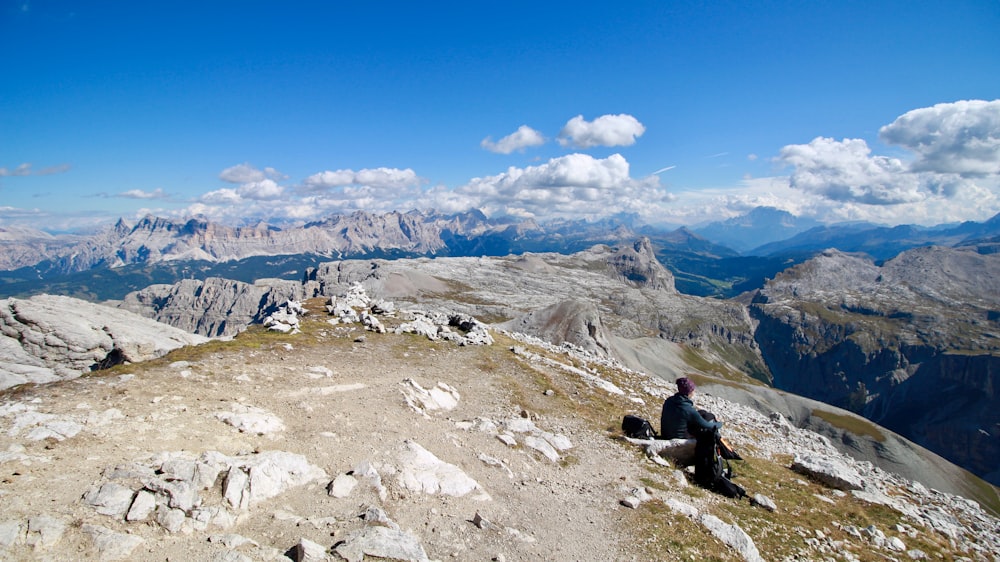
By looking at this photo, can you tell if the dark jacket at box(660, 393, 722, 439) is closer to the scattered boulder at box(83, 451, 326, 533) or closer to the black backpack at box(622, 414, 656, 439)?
the black backpack at box(622, 414, 656, 439)

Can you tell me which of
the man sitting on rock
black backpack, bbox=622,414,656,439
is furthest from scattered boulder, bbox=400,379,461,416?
the man sitting on rock

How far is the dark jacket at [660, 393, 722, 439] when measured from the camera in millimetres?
17734

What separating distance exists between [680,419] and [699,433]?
3.95ft

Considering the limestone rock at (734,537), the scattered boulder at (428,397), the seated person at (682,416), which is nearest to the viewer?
the limestone rock at (734,537)

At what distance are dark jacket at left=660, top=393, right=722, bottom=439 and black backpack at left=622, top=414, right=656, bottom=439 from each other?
1365 millimetres

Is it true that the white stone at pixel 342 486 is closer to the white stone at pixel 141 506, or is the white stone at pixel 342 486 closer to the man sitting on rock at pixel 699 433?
the white stone at pixel 141 506

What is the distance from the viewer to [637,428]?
21.0 meters

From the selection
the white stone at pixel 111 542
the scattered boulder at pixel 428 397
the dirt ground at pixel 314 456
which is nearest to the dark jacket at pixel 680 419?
the dirt ground at pixel 314 456

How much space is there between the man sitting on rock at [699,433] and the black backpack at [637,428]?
1.29m

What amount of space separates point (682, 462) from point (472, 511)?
10082 mm

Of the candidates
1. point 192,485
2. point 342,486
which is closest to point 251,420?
point 192,485

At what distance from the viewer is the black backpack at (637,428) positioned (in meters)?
20.6

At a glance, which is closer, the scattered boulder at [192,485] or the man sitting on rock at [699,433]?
the scattered boulder at [192,485]

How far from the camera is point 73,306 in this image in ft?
132
